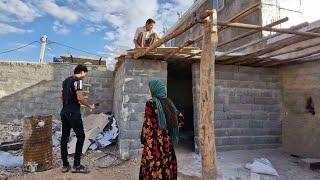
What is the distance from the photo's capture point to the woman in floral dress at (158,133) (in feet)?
11.8

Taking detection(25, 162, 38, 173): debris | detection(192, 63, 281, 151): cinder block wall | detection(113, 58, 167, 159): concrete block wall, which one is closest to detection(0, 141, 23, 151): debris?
detection(25, 162, 38, 173): debris

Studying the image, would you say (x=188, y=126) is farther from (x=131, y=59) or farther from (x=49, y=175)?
(x=49, y=175)

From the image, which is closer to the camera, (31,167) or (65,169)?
(65,169)

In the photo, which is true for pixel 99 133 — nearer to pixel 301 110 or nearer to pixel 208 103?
pixel 208 103

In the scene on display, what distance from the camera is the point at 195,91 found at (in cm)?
680

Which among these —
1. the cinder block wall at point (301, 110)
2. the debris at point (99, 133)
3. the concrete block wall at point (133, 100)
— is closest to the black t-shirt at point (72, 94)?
the concrete block wall at point (133, 100)

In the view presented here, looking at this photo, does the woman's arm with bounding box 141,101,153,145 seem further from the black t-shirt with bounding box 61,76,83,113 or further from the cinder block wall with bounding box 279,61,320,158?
the cinder block wall with bounding box 279,61,320,158

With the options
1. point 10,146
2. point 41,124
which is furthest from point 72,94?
point 10,146

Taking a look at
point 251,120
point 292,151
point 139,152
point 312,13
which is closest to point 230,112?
point 251,120

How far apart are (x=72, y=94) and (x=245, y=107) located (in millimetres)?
4281

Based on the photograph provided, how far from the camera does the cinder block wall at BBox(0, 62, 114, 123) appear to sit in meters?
9.13

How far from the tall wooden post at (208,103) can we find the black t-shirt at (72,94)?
81.3 inches

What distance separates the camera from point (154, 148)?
361cm

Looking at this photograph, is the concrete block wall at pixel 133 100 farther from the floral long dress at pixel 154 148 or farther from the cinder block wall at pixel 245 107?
the floral long dress at pixel 154 148
